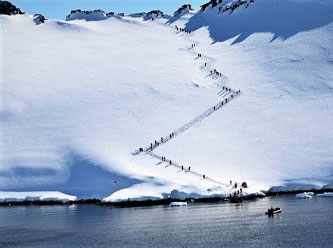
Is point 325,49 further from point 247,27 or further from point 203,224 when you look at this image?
point 203,224

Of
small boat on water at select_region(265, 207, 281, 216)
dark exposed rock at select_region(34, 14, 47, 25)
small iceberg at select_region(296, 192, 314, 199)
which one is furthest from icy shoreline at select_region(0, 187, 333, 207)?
dark exposed rock at select_region(34, 14, 47, 25)

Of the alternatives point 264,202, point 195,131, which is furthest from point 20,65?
point 264,202

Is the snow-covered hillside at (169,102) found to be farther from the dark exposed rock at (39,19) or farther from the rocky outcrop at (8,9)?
the rocky outcrop at (8,9)

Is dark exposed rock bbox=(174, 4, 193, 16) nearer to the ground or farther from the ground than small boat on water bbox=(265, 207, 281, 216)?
farther from the ground

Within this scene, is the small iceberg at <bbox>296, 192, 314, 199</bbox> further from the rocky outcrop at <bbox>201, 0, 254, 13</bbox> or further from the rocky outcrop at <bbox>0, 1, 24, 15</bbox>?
the rocky outcrop at <bbox>0, 1, 24, 15</bbox>

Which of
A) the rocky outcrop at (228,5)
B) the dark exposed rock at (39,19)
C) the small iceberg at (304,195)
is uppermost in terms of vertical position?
the rocky outcrop at (228,5)

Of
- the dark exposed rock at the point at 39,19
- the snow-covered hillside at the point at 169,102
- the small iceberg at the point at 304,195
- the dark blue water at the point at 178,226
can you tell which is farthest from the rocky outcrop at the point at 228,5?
the dark blue water at the point at 178,226

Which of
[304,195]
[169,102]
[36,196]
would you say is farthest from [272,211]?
[169,102]
